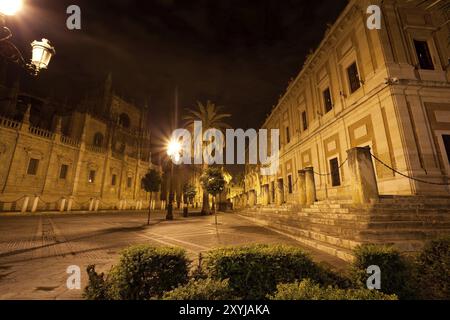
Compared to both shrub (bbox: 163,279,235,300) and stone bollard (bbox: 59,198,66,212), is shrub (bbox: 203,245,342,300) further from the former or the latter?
stone bollard (bbox: 59,198,66,212)

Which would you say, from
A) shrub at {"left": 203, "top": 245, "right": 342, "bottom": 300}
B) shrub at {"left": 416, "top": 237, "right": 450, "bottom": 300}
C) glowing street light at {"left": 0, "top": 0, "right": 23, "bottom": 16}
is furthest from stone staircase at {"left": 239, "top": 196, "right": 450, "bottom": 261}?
glowing street light at {"left": 0, "top": 0, "right": 23, "bottom": 16}

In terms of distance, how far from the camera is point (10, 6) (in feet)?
14.0

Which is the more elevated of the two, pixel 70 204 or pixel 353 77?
pixel 353 77

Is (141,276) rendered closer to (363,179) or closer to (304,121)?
(363,179)

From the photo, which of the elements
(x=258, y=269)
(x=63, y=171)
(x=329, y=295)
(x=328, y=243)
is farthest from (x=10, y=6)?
(x=63, y=171)

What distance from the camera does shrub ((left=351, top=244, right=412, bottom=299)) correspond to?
293 centimetres

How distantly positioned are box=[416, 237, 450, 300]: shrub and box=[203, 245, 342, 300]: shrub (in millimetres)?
1402

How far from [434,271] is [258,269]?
8.63ft

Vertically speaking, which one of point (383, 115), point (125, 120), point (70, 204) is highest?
point (125, 120)

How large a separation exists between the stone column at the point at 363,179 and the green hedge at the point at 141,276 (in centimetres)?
702

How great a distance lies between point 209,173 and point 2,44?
11670 mm
